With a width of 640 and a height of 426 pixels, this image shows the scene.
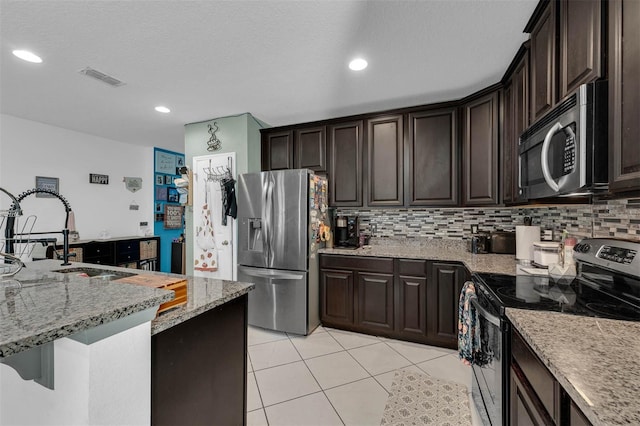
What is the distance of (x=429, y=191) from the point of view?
287cm

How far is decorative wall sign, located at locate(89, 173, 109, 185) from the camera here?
167 inches

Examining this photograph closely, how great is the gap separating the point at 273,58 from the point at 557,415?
240cm

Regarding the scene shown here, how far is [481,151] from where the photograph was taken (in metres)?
2.54

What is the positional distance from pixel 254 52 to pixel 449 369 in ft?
9.64

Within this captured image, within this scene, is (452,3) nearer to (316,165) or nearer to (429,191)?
(429,191)

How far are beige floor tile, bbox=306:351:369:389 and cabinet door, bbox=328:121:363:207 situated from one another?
1.59 metres

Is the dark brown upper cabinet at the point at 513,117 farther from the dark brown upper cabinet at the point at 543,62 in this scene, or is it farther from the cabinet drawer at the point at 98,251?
the cabinet drawer at the point at 98,251

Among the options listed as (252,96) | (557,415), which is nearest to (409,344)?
(557,415)

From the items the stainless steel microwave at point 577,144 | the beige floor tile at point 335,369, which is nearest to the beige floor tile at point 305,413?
the beige floor tile at point 335,369

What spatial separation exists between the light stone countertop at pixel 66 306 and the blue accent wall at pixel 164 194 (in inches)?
174

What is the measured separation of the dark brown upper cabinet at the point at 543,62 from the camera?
1.43m

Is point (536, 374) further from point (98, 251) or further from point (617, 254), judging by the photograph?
point (98, 251)

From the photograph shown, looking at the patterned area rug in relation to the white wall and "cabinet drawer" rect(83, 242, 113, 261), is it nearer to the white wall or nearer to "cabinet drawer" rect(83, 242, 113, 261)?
"cabinet drawer" rect(83, 242, 113, 261)

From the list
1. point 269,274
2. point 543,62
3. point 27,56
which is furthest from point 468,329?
point 27,56
